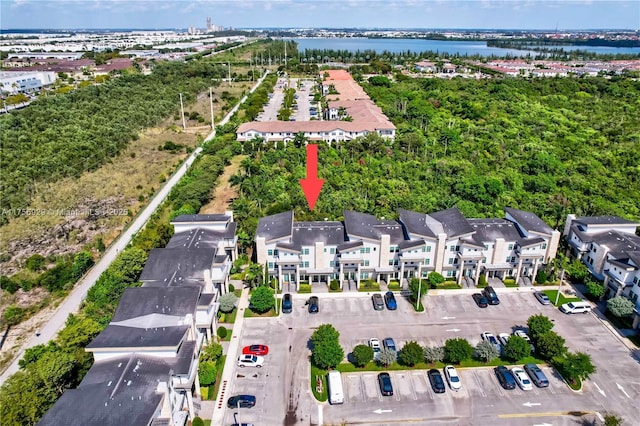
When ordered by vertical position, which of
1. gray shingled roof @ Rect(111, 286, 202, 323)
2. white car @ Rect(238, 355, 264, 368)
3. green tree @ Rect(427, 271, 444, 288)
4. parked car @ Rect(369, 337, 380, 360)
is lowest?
white car @ Rect(238, 355, 264, 368)

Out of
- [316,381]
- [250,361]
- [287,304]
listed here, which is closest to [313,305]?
[287,304]

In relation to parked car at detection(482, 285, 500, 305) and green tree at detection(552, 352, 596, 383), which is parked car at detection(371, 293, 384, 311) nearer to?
parked car at detection(482, 285, 500, 305)

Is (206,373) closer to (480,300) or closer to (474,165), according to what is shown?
(480,300)

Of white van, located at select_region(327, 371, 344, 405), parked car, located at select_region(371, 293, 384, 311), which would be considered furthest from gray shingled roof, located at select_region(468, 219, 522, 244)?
white van, located at select_region(327, 371, 344, 405)

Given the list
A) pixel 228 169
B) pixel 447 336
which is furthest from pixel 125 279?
pixel 228 169

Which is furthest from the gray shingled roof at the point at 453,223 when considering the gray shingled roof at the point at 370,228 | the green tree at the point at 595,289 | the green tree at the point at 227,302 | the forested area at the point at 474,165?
the green tree at the point at 227,302

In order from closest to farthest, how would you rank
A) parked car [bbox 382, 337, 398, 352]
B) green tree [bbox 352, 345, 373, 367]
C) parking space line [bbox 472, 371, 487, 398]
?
parking space line [bbox 472, 371, 487, 398]
green tree [bbox 352, 345, 373, 367]
parked car [bbox 382, 337, 398, 352]
